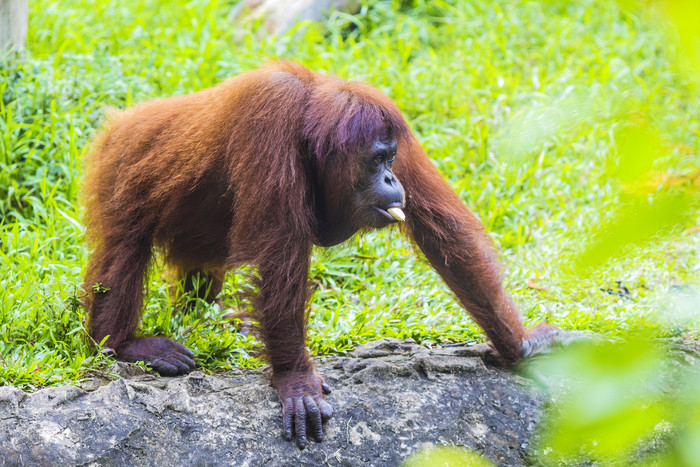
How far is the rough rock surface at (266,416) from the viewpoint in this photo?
274 centimetres

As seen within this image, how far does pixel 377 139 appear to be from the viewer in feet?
10.4

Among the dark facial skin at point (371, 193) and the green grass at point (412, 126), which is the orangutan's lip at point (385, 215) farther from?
the green grass at point (412, 126)

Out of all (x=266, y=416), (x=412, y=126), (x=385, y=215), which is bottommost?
(x=266, y=416)

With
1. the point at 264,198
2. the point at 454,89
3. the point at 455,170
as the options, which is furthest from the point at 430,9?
the point at 264,198

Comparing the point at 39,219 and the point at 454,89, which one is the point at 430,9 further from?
the point at 39,219

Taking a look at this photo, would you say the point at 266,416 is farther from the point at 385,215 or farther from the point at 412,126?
the point at 412,126

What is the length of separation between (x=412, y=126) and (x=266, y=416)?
11.9 feet

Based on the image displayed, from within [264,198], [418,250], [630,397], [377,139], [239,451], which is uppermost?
[630,397]

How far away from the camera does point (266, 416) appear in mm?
3053

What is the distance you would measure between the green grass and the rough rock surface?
0.38 metres

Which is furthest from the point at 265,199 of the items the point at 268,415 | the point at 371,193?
the point at 268,415

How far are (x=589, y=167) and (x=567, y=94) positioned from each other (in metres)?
0.71

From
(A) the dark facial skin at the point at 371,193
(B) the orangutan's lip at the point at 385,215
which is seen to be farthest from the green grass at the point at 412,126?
(B) the orangutan's lip at the point at 385,215

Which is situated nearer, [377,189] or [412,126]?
[377,189]
